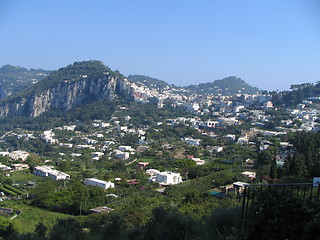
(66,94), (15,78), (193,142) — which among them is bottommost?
(193,142)

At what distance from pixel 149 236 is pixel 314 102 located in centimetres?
4939

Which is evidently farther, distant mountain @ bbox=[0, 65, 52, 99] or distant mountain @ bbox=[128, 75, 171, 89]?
distant mountain @ bbox=[128, 75, 171, 89]

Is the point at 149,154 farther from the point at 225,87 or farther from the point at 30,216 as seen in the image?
the point at 225,87

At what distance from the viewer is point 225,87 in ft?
358

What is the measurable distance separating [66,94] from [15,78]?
45294 millimetres

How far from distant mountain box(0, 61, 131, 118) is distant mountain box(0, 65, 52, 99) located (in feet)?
66.9

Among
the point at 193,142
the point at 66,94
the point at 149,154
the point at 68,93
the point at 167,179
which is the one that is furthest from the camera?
the point at 66,94

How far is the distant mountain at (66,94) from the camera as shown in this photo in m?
63.7

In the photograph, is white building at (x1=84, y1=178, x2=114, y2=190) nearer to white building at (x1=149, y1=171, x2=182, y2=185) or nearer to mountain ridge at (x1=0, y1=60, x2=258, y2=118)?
white building at (x1=149, y1=171, x2=182, y2=185)

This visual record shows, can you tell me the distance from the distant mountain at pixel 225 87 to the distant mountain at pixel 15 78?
45.3 m

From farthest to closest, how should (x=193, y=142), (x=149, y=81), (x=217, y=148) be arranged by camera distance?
(x=149, y=81) < (x=193, y=142) < (x=217, y=148)

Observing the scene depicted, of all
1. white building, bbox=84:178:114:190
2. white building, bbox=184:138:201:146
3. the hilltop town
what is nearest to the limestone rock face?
the hilltop town

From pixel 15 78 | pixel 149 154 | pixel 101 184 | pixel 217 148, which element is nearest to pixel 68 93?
pixel 149 154

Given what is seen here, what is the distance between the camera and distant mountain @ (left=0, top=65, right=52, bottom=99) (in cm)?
8776
